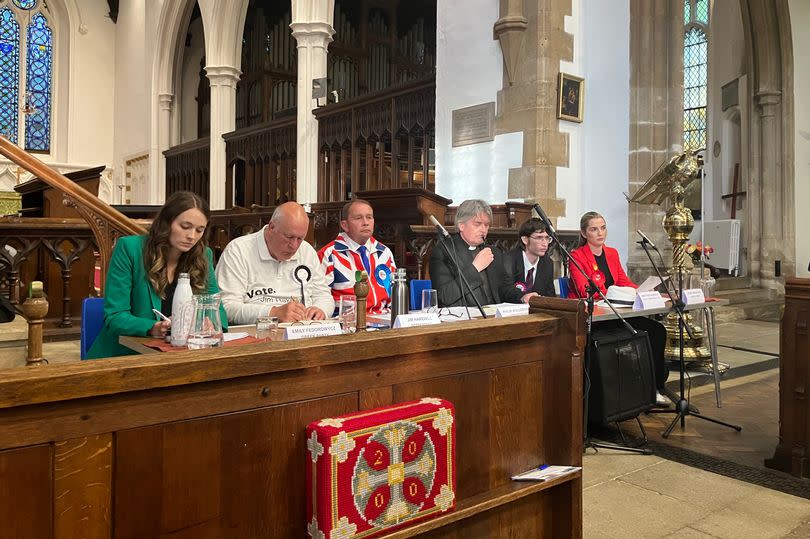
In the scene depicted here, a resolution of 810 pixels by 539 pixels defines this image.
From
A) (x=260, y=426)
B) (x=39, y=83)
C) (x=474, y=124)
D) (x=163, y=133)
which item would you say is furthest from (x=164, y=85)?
(x=260, y=426)

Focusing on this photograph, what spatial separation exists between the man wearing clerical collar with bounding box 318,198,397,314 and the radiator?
7.39 m

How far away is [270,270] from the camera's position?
10.2 ft

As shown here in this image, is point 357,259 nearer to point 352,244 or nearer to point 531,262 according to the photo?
point 352,244

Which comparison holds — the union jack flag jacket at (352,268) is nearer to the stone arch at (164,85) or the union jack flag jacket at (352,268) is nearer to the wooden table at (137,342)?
the wooden table at (137,342)

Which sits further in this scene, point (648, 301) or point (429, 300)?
point (648, 301)

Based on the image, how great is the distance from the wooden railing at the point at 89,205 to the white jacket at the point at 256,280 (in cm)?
153

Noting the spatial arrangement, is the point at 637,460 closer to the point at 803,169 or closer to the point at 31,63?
the point at 803,169

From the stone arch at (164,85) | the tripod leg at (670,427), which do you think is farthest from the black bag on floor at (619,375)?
the stone arch at (164,85)

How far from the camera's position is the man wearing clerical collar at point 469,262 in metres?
3.54

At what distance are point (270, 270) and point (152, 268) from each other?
2.51 feet

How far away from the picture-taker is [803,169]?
355 inches

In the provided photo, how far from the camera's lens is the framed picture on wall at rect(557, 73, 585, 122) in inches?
233

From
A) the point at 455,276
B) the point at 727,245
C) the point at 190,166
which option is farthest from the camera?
the point at 190,166

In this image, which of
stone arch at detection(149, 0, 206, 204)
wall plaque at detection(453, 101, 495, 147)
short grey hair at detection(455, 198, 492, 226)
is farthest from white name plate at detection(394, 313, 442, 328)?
stone arch at detection(149, 0, 206, 204)
